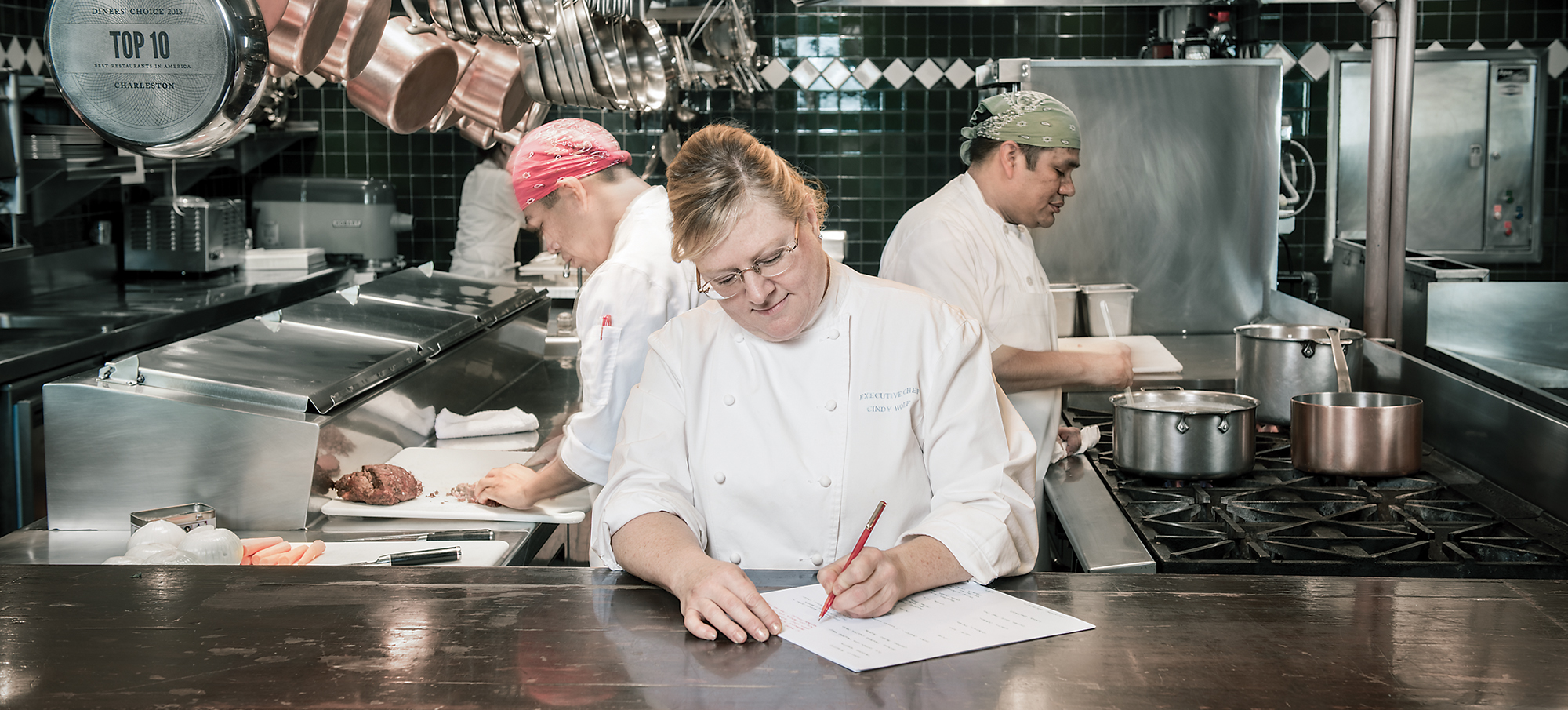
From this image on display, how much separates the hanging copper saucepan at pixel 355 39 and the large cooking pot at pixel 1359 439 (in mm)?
1987

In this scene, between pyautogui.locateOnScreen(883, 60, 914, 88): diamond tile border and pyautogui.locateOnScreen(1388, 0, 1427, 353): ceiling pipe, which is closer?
pyautogui.locateOnScreen(1388, 0, 1427, 353): ceiling pipe

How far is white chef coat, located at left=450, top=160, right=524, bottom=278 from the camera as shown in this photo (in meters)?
5.66

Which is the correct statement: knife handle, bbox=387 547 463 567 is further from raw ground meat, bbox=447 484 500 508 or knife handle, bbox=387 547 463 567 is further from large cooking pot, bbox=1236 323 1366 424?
large cooking pot, bbox=1236 323 1366 424

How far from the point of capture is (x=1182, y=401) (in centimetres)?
278

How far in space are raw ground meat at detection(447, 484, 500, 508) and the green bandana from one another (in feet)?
4.31

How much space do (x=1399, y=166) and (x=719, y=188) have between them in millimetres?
2172

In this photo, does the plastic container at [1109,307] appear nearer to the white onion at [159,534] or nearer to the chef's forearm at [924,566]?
the chef's forearm at [924,566]

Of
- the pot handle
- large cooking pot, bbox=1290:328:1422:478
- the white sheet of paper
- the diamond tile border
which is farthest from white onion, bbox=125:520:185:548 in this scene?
the diamond tile border

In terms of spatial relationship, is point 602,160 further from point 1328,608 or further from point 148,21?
point 1328,608

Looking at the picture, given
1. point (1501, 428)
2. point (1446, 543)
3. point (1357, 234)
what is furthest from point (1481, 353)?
point (1357, 234)

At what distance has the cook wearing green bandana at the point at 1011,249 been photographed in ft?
8.94

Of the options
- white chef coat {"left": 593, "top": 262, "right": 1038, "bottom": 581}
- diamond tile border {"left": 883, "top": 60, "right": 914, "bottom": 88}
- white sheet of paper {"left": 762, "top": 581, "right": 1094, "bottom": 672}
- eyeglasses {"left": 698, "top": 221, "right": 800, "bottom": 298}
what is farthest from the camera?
diamond tile border {"left": 883, "top": 60, "right": 914, "bottom": 88}

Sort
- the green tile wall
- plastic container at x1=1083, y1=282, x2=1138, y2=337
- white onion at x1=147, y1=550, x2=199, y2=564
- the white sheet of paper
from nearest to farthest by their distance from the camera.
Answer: the white sheet of paper < white onion at x1=147, y1=550, x2=199, y2=564 < plastic container at x1=1083, y1=282, x2=1138, y2=337 < the green tile wall

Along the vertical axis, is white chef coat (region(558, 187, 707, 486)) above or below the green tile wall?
below
